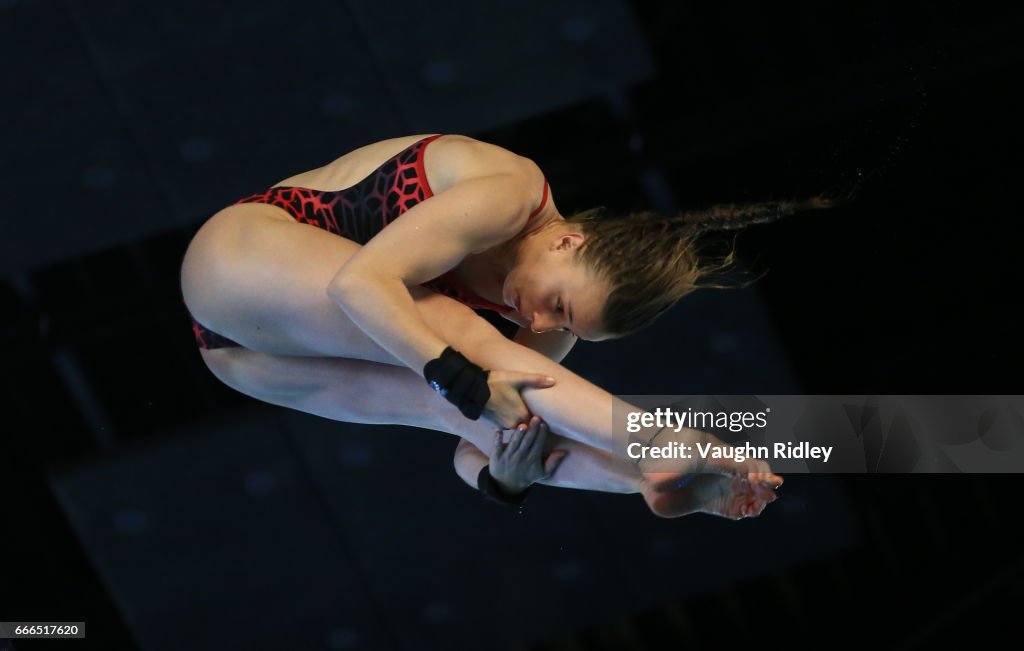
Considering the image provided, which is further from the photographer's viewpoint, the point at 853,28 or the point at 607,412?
the point at 853,28

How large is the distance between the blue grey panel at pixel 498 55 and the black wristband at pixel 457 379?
4.68 feet

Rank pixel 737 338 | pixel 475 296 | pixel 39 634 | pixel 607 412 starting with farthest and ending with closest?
pixel 737 338
pixel 39 634
pixel 475 296
pixel 607 412

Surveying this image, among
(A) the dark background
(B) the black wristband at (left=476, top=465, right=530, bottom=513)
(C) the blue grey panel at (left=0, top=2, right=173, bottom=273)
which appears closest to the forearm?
(B) the black wristband at (left=476, top=465, right=530, bottom=513)

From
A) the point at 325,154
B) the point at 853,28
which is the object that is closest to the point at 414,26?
the point at 325,154

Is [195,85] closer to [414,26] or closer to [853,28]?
[414,26]

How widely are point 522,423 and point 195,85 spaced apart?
67.7 inches

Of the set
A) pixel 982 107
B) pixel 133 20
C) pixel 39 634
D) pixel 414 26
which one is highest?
pixel 133 20

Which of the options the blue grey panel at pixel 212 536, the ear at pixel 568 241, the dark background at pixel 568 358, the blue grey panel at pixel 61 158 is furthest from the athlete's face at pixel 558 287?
the blue grey panel at pixel 61 158

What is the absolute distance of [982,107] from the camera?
277 centimetres

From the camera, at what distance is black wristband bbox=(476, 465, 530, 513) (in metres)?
1.83

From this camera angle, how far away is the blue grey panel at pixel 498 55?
2887 mm

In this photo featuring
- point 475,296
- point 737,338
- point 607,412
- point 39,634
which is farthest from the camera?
point 737,338

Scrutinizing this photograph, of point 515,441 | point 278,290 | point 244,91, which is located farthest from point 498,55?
point 515,441

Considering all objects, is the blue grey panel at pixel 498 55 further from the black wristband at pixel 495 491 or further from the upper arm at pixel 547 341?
the black wristband at pixel 495 491
